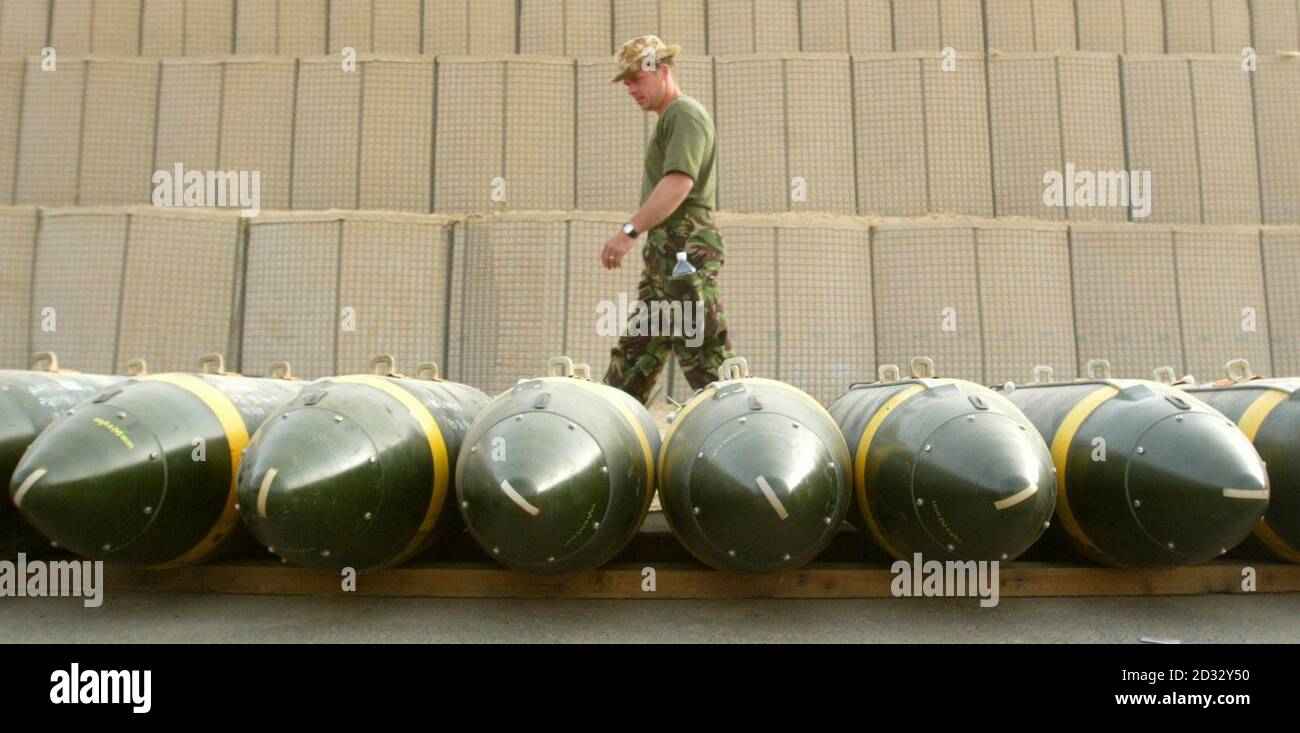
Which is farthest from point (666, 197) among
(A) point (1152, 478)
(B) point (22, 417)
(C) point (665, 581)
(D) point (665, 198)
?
(B) point (22, 417)

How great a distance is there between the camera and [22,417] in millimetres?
3059

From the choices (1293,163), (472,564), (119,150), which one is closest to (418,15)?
(119,150)

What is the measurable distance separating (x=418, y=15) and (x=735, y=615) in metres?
6.86

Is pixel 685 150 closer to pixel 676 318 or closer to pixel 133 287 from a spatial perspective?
pixel 676 318

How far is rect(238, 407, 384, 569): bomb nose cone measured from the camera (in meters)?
2.56

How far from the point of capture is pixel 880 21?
7781 mm

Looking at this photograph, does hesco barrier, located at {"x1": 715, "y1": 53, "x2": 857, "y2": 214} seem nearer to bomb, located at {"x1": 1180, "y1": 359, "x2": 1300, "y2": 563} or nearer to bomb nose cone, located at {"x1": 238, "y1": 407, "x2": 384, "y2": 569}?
bomb, located at {"x1": 1180, "y1": 359, "x2": 1300, "y2": 563}

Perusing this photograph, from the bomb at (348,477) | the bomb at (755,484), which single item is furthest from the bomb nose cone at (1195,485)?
the bomb at (348,477)

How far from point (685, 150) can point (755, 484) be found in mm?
2104

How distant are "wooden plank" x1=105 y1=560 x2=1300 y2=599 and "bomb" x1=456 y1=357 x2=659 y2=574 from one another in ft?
1.00

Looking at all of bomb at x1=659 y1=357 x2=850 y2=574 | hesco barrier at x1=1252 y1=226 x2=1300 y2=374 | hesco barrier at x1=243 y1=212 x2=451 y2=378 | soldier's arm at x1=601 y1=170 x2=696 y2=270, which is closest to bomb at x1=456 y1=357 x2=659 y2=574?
bomb at x1=659 y1=357 x2=850 y2=574

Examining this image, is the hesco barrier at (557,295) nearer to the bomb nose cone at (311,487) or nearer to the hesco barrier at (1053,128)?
the hesco barrier at (1053,128)

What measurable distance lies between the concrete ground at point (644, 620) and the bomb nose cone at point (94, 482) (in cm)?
35

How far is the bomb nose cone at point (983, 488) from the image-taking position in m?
2.57
